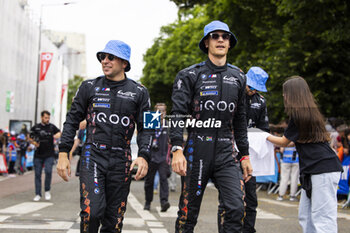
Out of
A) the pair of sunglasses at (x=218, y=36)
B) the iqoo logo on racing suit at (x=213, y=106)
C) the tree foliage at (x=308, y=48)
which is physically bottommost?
the iqoo logo on racing suit at (x=213, y=106)

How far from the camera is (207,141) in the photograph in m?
4.52

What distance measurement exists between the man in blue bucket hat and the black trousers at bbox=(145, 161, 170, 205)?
→ 18.1 ft

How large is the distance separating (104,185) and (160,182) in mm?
6288

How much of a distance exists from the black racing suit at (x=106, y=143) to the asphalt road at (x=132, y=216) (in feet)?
9.34

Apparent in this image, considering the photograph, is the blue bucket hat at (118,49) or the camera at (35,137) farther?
the camera at (35,137)

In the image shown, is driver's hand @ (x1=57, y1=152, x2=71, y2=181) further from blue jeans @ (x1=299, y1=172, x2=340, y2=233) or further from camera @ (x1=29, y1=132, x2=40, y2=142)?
camera @ (x1=29, y1=132, x2=40, y2=142)

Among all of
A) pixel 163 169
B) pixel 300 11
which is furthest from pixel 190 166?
pixel 300 11

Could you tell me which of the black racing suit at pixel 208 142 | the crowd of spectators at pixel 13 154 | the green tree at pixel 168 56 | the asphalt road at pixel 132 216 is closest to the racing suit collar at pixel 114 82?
the black racing suit at pixel 208 142

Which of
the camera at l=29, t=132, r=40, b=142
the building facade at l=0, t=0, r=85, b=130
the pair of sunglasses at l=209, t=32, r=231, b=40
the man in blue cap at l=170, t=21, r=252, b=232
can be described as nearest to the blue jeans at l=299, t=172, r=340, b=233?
the man in blue cap at l=170, t=21, r=252, b=232

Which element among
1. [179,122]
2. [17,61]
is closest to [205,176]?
[179,122]

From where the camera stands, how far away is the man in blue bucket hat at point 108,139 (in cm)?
446

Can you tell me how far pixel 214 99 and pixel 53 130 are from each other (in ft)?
28.8

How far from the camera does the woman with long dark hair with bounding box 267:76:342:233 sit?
15.7ft

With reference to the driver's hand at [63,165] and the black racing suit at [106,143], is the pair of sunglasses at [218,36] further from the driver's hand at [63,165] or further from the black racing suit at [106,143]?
the driver's hand at [63,165]
